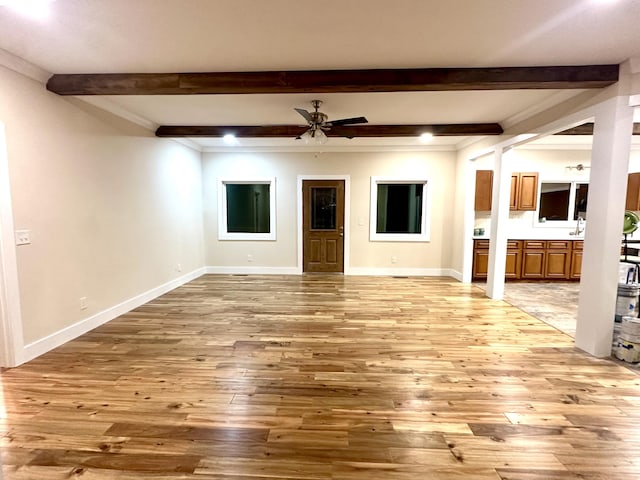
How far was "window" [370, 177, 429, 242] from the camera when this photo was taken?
6.75m

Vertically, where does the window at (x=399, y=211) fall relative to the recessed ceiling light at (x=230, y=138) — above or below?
below

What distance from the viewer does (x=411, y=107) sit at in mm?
4055

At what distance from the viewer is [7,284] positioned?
2.74m

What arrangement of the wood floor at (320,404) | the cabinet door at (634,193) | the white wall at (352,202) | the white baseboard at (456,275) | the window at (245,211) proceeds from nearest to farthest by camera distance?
the wood floor at (320,404) → the cabinet door at (634,193) → the white baseboard at (456,275) → the white wall at (352,202) → the window at (245,211)

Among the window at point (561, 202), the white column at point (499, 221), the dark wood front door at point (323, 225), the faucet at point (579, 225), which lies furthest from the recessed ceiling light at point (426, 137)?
the faucet at point (579, 225)

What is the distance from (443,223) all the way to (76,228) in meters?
6.31

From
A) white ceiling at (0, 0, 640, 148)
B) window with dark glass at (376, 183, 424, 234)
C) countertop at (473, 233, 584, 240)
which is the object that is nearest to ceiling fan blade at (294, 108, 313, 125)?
white ceiling at (0, 0, 640, 148)

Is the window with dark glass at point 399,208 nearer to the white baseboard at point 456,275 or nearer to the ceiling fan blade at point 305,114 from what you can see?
the white baseboard at point 456,275

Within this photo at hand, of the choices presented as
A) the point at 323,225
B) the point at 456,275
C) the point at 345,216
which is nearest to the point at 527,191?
the point at 456,275

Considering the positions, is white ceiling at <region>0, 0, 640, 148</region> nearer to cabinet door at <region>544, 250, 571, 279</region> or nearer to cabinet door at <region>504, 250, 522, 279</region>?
cabinet door at <region>504, 250, 522, 279</region>

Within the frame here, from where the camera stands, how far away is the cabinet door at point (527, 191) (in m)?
6.06

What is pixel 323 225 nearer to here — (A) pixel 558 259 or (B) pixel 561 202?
(A) pixel 558 259

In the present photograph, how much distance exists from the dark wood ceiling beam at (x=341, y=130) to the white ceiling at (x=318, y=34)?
134 centimetres

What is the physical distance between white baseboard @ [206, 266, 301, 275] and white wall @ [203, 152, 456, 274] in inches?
3.2
